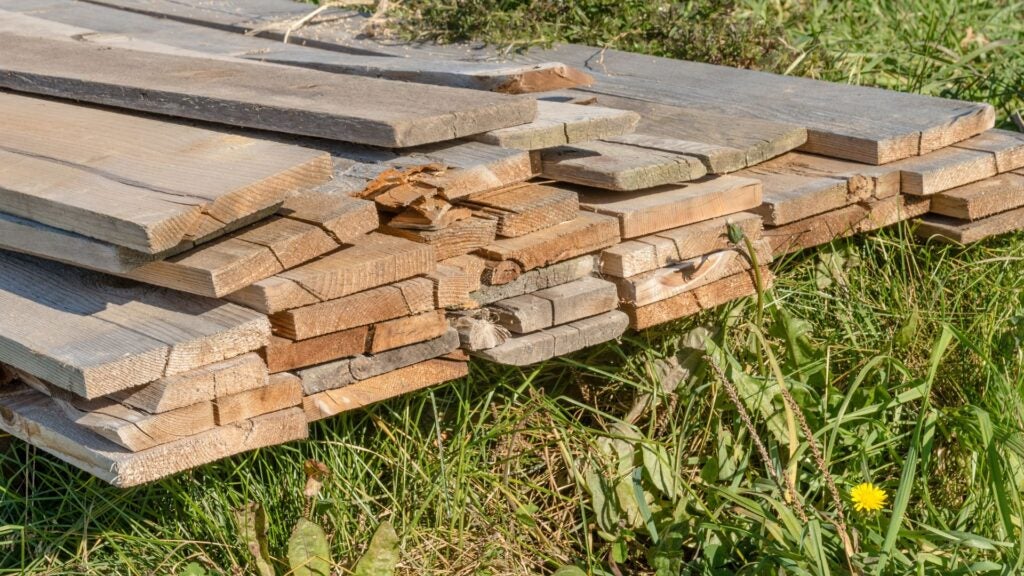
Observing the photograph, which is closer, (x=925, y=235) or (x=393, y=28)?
(x=925, y=235)

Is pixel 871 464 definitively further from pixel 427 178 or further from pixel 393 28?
pixel 393 28

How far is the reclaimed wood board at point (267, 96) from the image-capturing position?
2.56 meters

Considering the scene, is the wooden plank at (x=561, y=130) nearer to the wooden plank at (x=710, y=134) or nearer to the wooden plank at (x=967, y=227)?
the wooden plank at (x=710, y=134)

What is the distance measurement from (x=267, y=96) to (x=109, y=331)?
84 centimetres

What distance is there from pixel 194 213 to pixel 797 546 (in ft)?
4.23

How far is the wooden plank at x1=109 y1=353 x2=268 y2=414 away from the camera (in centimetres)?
209

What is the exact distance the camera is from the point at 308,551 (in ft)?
8.02

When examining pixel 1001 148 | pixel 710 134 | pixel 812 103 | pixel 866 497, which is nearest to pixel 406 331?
pixel 866 497

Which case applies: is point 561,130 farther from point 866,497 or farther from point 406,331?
point 866,497

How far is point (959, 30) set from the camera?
15.5 feet

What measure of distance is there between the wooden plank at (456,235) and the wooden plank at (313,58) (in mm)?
759

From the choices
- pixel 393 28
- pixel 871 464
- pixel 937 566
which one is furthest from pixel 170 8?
pixel 937 566

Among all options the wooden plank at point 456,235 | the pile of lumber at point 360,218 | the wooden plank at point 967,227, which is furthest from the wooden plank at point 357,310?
the wooden plank at point 967,227

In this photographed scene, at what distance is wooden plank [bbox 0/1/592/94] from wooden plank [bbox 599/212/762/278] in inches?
26.6
